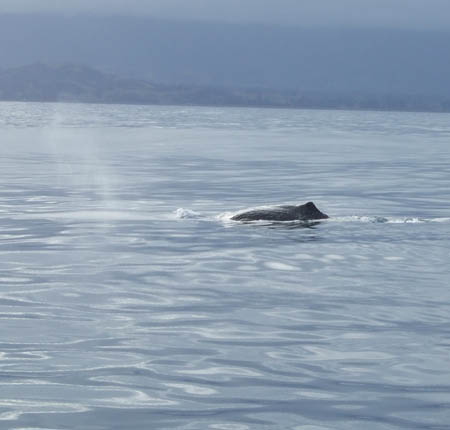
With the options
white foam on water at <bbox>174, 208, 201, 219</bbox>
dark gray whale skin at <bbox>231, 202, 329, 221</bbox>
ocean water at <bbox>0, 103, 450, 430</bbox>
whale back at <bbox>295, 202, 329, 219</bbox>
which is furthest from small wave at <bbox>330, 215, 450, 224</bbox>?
white foam on water at <bbox>174, 208, 201, 219</bbox>

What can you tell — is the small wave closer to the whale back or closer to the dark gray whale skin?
the whale back

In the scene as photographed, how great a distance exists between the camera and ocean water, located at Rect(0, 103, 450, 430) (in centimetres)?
1026

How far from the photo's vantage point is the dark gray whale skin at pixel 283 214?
83.5ft

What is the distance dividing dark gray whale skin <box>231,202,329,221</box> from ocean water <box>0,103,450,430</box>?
0.50 meters

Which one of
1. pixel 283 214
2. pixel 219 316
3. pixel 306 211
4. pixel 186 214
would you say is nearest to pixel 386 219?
pixel 306 211

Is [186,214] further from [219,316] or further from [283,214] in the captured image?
[219,316]

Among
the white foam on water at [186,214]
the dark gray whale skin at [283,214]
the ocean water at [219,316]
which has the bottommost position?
the ocean water at [219,316]

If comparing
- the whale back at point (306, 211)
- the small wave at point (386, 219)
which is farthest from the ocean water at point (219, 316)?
the whale back at point (306, 211)

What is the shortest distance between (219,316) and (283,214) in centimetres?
1135

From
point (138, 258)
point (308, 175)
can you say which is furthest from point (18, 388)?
point (308, 175)

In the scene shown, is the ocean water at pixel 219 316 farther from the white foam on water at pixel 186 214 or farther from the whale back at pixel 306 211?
the whale back at pixel 306 211

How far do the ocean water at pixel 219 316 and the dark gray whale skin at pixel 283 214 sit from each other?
1.63 feet

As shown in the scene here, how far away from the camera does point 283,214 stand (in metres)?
25.6

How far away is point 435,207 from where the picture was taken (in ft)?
101
